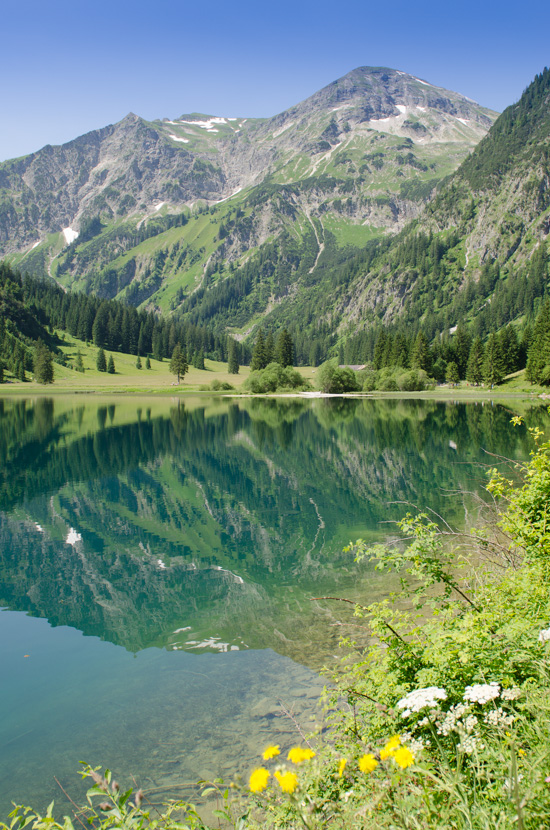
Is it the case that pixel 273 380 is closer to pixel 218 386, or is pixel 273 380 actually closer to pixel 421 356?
pixel 218 386

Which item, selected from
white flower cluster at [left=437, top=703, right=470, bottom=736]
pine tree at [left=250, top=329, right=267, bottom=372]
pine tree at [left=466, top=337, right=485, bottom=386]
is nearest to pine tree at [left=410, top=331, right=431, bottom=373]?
pine tree at [left=466, top=337, right=485, bottom=386]

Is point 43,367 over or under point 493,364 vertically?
under

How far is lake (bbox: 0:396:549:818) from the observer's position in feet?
32.7

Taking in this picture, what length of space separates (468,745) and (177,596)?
1439 centimetres

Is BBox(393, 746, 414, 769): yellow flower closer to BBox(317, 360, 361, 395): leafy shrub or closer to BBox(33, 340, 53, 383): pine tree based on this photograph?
BBox(317, 360, 361, 395): leafy shrub

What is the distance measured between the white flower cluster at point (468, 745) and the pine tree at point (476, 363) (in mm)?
147280

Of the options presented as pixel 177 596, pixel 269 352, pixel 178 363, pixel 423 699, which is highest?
pixel 269 352

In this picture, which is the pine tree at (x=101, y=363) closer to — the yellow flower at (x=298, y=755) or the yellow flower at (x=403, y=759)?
the yellow flower at (x=298, y=755)

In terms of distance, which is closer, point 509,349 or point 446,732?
point 446,732

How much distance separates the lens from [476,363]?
143000 millimetres

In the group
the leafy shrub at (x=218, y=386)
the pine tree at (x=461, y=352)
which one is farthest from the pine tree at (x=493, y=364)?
the leafy shrub at (x=218, y=386)

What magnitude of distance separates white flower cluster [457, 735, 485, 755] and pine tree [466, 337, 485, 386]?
147m

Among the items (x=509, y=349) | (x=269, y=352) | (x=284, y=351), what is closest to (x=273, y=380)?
(x=284, y=351)

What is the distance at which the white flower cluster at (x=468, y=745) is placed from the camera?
453cm
